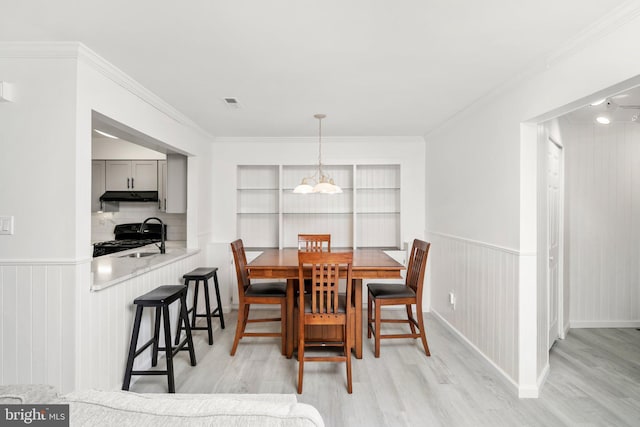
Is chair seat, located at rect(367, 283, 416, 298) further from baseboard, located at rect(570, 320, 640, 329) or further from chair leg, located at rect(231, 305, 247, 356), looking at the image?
baseboard, located at rect(570, 320, 640, 329)

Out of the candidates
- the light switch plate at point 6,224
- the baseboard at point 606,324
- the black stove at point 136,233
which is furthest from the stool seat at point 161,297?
the baseboard at point 606,324

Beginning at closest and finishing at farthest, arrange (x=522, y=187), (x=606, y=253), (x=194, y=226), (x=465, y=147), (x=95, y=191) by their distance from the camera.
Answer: (x=522, y=187)
(x=465, y=147)
(x=606, y=253)
(x=194, y=226)
(x=95, y=191)

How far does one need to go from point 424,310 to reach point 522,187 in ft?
8.49

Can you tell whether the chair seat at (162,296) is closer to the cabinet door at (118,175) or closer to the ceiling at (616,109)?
the cabinet door at (118,175)

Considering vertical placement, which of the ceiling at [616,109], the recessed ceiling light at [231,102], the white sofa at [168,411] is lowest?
the white sofa at [168,411]

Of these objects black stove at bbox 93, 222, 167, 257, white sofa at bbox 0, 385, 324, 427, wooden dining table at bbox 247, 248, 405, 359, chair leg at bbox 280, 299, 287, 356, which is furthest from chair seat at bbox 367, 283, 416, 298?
black stove at bbox 93, 222, 167, 257

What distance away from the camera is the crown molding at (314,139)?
457cm

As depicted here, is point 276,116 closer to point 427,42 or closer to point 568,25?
point 427,42

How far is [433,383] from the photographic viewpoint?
2648mm

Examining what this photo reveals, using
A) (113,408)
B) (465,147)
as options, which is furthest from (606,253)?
(113,408)

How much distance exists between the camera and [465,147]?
11.0ft

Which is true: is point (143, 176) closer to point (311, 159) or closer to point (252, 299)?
point (311, 159)
